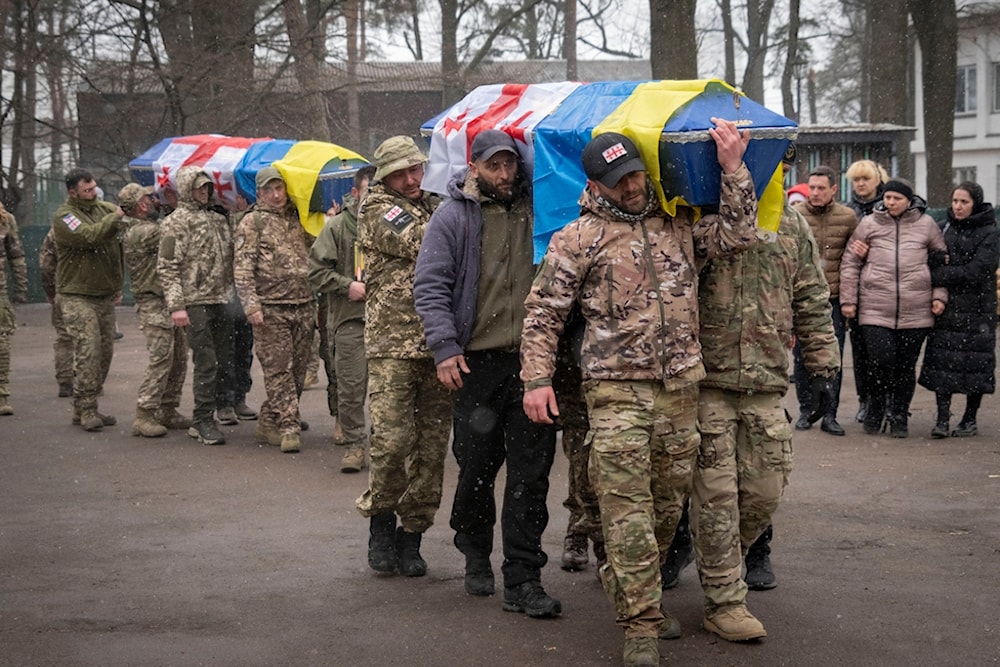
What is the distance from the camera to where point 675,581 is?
6070mm

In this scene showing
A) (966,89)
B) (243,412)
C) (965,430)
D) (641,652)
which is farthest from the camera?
(966,89)

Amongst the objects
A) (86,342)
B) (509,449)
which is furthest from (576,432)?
(86,342)

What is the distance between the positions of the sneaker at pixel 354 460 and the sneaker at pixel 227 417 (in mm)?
Answer: 2474

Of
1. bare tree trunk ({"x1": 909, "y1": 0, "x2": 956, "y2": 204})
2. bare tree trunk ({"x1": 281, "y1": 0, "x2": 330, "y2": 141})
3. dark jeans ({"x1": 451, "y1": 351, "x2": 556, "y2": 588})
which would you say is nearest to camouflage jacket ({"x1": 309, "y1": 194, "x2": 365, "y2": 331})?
dark jeans ({"x1": 451, "y1": 351, "x2": 556, "y2": 588})

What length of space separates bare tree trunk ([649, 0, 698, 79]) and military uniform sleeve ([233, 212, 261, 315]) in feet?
25.3

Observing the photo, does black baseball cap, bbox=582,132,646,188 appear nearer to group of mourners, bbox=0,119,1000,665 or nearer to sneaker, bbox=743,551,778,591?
group of mourners, bbox=0,119,1000,665

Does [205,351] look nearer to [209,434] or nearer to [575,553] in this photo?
[209,434]

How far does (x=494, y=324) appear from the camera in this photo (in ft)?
18.8

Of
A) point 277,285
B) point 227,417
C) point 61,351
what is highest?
point 277,285

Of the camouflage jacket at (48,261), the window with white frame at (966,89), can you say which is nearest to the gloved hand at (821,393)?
the camouflage jacket at (48,261)

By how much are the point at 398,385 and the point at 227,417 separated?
5305 mm

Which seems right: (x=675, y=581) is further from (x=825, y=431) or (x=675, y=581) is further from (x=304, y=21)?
(x=304, y=21)

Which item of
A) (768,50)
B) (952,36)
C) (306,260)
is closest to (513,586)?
(306,260)

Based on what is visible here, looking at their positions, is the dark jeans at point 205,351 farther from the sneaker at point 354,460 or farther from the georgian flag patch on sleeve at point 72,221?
the sneaker at point 354,460
